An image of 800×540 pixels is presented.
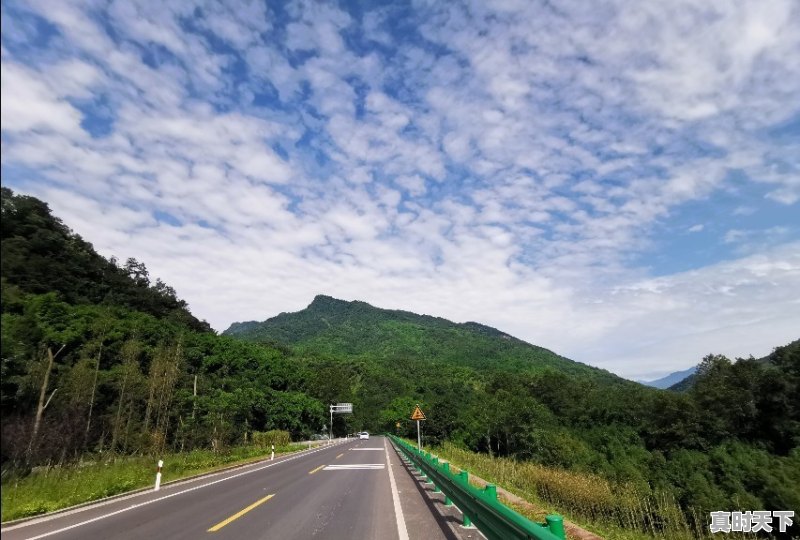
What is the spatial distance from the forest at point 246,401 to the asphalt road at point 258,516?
184 centimetres

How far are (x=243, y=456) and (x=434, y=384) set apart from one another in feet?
317

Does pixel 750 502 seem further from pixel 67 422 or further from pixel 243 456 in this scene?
pixel 67 422

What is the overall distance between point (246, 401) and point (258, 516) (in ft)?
171

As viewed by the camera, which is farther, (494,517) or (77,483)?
(77,483)

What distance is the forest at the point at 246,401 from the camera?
2.97 metres

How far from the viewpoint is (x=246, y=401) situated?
2245 inches

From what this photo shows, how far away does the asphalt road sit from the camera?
299 inches

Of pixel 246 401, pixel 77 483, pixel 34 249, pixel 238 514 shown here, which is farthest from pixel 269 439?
pixel 34 249

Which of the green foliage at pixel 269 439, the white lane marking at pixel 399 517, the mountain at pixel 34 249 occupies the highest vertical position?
the mountain at pixel 34 249

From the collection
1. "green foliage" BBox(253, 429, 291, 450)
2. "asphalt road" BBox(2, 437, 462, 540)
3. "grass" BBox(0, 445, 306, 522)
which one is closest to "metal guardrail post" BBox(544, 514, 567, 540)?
"asphalt road" BBox(2, 437, 462, 540)

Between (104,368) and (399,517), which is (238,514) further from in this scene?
(104,368)

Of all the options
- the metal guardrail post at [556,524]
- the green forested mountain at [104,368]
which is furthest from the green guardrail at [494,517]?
the green forested mountain at [104,368]

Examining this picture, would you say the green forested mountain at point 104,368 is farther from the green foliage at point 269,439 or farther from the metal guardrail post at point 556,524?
the metal guardrail post at point 556,524

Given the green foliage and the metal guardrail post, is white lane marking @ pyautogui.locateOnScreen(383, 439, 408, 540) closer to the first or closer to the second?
the metal guardrail post
